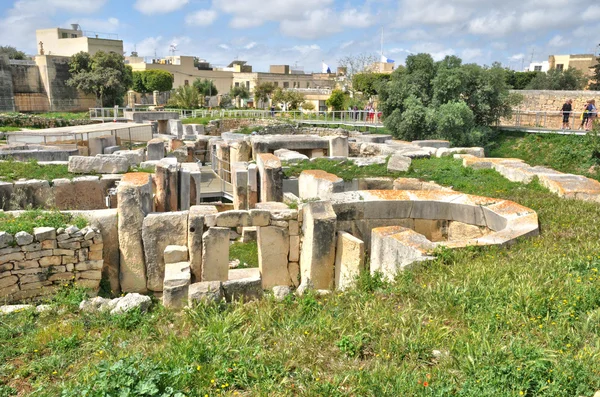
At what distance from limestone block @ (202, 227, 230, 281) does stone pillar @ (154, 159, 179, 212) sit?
145 inches

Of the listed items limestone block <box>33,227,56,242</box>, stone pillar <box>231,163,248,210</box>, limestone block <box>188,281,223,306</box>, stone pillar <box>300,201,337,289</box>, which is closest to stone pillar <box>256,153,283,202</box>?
stone pillar <box>231,163,248,210</box>

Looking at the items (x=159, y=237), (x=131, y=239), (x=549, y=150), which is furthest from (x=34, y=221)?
(x=549, y=150)

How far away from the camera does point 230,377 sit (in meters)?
4.14

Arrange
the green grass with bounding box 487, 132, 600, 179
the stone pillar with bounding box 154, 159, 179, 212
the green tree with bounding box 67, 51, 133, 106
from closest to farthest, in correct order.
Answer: the stone pillar with bounding box 154, 159, 179, 212, the green grass with bounding box 487, 132, 600, 179, the green tree with bounding box 67, 51, 133, 106

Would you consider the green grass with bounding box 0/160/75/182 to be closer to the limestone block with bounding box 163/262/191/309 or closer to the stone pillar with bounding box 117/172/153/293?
the stone pillar with bounding box 117/172/153/293

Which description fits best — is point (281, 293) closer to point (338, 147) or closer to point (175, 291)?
point (175, 291)

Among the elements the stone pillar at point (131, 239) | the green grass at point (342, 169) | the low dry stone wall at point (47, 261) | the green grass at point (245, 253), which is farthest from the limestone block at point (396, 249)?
the green grass at point (342, 169)

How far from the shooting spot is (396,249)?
263 inches

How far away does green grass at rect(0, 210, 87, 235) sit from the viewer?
7.44 meters

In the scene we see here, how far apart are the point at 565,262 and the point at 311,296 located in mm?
2994

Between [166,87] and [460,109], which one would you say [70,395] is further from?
[166,87]

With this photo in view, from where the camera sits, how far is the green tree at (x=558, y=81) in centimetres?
4225

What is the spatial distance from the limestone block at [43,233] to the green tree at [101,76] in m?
35.2

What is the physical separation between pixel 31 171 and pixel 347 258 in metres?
8.13
